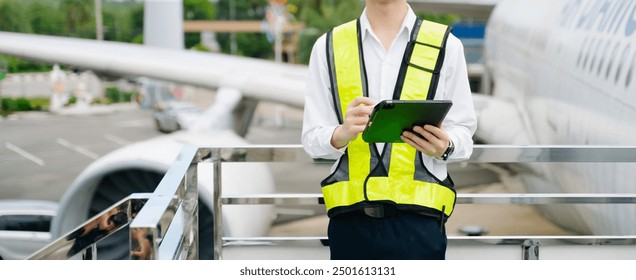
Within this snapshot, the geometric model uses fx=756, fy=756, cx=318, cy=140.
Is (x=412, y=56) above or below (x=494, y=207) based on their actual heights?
above

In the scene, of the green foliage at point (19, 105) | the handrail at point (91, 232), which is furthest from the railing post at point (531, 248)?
the green foliage at point (19, 105)

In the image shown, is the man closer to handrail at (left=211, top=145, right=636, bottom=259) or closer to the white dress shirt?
the white dress shirt

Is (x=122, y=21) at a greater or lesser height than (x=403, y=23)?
greater

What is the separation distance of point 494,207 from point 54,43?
7.01 metres

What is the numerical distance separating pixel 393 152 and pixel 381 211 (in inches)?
6.8

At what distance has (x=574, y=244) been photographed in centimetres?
306

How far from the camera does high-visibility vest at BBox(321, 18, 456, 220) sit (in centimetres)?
215

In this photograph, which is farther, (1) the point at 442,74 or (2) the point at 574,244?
(2) the point at 574,244

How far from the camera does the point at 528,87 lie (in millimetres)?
7562

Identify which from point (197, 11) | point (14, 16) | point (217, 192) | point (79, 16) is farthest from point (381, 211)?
point (197, 11)

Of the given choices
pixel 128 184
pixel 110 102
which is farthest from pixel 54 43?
pixel 110 102

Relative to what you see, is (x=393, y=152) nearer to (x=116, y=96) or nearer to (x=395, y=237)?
(x=395, y=237)

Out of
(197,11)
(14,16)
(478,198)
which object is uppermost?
(197,11)
